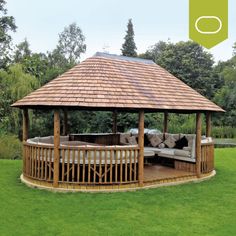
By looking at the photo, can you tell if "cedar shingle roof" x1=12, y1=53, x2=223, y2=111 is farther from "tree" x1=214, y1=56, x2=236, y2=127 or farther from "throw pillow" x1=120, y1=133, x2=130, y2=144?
"tree" x1=214, y1=56, x2=236, y2=127

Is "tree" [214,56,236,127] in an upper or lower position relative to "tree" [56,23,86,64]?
lower

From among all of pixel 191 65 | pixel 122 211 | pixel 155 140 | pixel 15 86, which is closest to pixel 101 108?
pixel 122 211

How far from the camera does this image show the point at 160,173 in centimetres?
1130

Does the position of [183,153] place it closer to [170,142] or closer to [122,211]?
[170,142]

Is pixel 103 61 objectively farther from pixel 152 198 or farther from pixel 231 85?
pixel 231 85

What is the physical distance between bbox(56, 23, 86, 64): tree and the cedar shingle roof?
39.8 meters

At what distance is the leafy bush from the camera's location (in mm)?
18312

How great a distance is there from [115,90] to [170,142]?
5.29 metres

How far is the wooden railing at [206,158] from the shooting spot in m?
11.5

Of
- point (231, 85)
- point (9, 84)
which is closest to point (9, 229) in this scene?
point (9, 84)

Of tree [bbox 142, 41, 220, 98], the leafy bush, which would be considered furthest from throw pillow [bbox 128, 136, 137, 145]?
tree [bbox 142, 41, 220, 98]

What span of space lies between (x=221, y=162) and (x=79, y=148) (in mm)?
8092

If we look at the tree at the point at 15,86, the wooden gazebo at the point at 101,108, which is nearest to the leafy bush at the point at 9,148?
the tree at the point at 15,86

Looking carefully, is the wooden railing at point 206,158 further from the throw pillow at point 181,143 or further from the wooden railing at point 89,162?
the wooden railing at point 89,162
